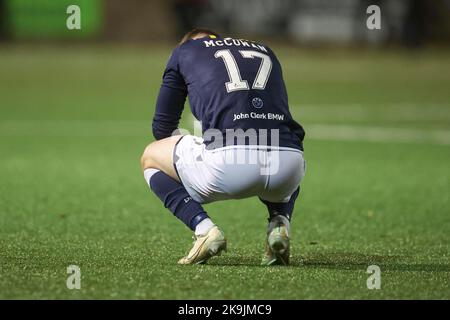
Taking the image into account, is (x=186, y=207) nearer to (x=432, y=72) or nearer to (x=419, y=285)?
(x=419, y=285)

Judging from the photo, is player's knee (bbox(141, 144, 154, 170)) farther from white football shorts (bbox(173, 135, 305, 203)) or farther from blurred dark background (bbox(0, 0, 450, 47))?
blurred dark background (bbox(0, 0, 450, 47))

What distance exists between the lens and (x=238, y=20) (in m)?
21.8

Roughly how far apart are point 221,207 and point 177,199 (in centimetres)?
266

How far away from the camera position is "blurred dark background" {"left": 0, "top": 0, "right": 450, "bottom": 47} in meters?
21.4

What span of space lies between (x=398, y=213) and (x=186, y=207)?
2.85m

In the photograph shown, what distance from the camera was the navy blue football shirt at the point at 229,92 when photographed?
5.29 meters

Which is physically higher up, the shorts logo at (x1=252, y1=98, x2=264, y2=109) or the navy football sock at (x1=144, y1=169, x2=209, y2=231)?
the shorts logo at (x1=252, y1=98, x2=264, y2=109)

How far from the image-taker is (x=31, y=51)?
867 inches

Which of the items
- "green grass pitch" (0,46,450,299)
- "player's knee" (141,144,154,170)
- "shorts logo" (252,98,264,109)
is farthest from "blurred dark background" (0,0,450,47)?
"shorts logo" (252,98,264,109)

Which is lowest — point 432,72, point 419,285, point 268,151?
point 432,72

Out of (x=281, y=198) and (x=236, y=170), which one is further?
(x=281, y=198)

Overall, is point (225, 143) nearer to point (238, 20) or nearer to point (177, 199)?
point (177, 199)

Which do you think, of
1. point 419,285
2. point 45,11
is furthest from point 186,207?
A: point 45,11

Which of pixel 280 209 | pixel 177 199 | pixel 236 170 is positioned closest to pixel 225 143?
pixel 236 170
